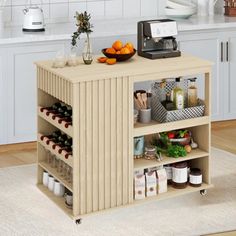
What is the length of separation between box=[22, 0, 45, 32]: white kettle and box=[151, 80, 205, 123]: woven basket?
1.54 metres

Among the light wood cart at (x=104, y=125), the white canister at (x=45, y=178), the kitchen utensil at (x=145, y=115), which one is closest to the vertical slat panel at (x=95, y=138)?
the light wood cart at (x=104, y=125)

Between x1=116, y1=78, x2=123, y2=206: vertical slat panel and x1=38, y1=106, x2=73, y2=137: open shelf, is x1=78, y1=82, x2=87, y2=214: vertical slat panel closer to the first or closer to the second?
x1=38, y1=106, x2=73, y2=137: open shelf

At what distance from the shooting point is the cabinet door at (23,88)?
616 centimetres

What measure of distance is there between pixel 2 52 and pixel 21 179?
3.43 feet

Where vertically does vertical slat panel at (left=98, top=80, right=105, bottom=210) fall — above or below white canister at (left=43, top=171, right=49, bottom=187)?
above

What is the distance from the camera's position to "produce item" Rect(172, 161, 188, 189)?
5141mm

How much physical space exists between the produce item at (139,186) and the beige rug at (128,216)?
0.28ft

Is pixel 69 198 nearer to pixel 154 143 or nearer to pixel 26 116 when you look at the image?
pixel 154 143

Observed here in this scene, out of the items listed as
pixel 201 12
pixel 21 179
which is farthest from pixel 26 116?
pixel 201 12

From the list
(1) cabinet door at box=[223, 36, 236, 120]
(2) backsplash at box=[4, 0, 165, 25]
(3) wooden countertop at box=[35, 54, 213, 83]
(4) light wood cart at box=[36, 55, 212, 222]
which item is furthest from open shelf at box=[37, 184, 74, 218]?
(1) cabinet door at box=[223, 36, 236, 120]

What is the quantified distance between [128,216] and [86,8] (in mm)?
2625

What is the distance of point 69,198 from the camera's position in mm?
4934

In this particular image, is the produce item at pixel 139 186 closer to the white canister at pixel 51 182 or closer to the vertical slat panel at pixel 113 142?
the vertical slat panel at pixel 113 142

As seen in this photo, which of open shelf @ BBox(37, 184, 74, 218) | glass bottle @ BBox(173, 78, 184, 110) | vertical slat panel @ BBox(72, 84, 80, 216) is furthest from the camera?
glass bottle @ BBox(173, 78, 184, 110)
